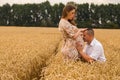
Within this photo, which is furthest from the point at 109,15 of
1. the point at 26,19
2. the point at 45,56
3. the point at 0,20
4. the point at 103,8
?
the point at 45,56

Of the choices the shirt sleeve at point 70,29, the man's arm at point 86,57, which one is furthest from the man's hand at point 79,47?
the shirt sleeve at point 70,29

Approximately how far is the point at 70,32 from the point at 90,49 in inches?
27.6

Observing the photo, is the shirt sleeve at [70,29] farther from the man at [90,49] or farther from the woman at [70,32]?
the man at [90,49]

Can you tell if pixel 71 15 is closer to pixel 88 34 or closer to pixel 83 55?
pixel 88 34

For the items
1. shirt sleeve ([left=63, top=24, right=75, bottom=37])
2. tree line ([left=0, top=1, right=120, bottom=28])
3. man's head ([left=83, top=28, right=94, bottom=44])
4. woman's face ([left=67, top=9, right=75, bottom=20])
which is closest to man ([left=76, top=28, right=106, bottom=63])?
man's head ([left=83, top=28, right=94, bottom=44])

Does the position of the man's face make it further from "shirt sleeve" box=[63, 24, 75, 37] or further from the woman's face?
the woman's face

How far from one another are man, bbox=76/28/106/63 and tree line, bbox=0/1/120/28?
3234 inches

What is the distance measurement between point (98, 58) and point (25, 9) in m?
91.5

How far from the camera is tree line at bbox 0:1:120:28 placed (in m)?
96.3

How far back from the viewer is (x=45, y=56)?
14336mm

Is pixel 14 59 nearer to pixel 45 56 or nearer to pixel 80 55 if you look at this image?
pixel 80 55

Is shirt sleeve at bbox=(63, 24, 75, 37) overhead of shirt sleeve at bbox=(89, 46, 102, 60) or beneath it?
overhead

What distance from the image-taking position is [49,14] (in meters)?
100

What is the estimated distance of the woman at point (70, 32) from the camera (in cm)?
1015
